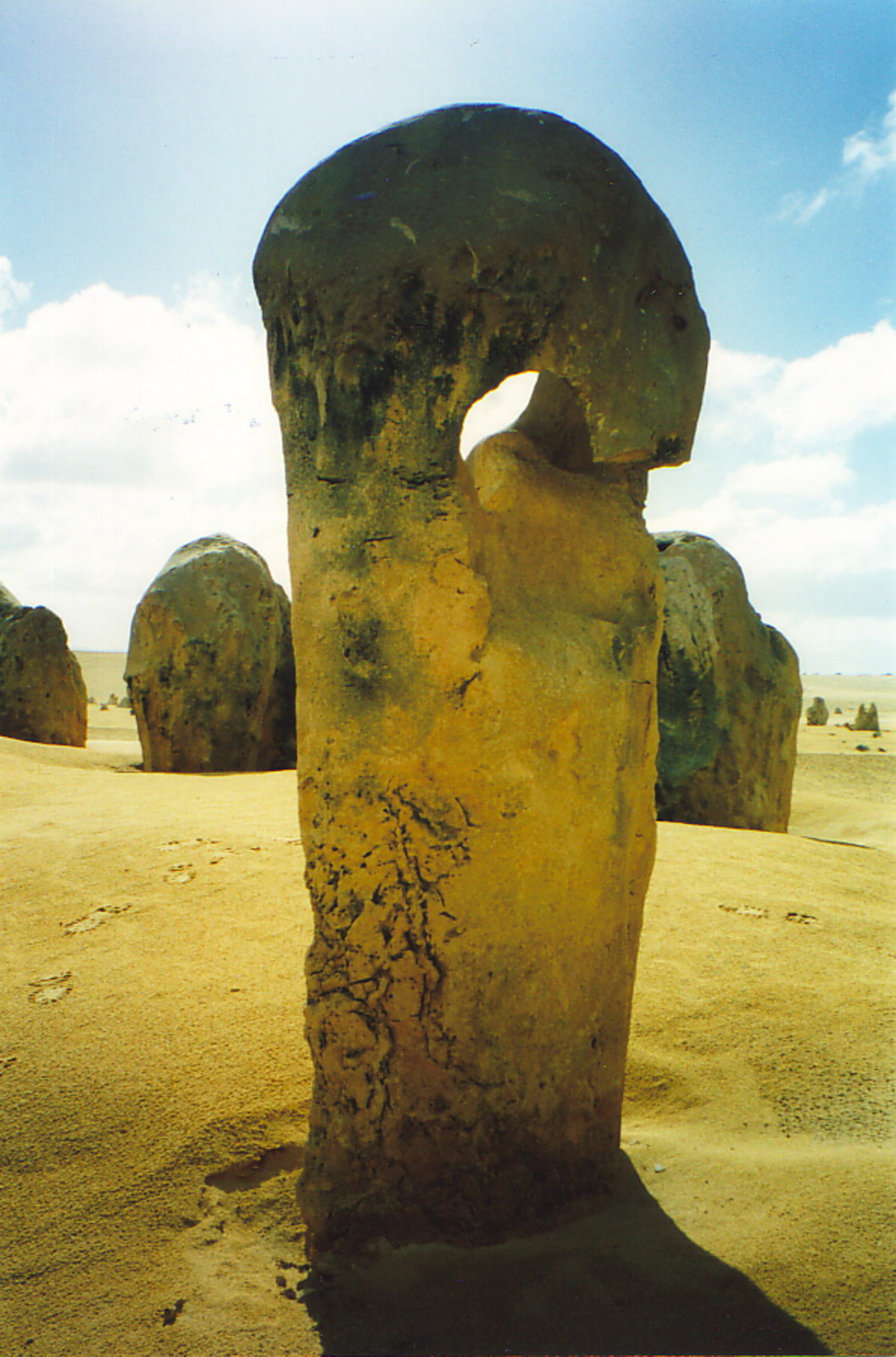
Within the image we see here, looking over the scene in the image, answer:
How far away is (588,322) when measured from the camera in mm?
1812

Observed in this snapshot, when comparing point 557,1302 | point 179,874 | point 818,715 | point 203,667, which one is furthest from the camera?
point 818,715

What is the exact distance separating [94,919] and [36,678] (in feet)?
20.6

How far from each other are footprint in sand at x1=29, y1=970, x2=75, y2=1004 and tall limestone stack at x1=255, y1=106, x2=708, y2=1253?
47.6 inches

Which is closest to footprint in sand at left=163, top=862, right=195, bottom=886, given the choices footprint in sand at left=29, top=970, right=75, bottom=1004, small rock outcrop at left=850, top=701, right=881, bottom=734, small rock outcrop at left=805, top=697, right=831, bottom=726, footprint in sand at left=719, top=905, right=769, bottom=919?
footprint in sand at left=29, top=970, right=75, bottom=1004

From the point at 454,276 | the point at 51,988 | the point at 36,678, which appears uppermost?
the point at 454,276

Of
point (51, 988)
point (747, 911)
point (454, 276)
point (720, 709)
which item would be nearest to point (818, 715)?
point (720, 709)

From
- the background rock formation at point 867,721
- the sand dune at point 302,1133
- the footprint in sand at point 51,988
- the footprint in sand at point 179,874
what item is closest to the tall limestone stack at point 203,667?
the sand dune at point 302,1133

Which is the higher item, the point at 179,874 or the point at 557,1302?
the point at 179,874

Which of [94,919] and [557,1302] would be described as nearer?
[557,1302]

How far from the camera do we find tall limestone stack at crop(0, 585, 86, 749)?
8.85m

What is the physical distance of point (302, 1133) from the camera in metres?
2.25

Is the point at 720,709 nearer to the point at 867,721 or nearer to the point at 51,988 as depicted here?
the point at 51,988

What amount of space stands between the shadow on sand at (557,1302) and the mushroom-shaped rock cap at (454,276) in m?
1.50

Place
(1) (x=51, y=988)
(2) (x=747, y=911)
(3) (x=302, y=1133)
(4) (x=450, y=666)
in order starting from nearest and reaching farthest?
(4) (x=450, y=666)
(3) (x=302, y=1133)
(1) (x=51, y=988)
(2) (x=747, y=911)
